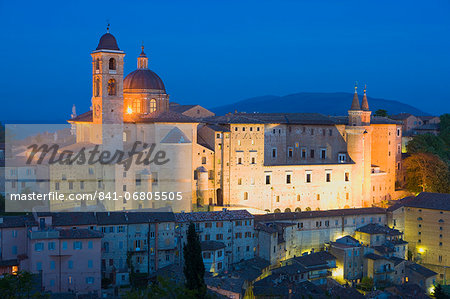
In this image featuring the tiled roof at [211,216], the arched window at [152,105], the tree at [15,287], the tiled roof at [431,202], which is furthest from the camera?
the arched window at [152,105]

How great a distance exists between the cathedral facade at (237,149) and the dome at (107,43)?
0.06 meters

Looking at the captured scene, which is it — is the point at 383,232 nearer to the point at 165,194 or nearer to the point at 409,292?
the point at 409,292

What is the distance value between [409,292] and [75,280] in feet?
58.5

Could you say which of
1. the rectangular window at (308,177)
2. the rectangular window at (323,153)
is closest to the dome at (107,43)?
the rectangular window at (308,177)

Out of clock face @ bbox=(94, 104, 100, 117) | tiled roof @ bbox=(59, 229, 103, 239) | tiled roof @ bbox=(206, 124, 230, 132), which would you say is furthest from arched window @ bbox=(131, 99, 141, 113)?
tiled roof @ bbox=(59, 229, 103, 239)

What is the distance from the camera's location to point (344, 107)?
154 m

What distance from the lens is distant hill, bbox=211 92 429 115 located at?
501 feet

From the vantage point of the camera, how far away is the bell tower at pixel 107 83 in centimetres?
3994

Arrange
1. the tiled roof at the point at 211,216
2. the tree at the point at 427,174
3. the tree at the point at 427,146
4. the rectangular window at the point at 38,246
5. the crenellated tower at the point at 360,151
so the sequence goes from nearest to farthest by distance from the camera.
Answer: the rectangular window at the point at 38,246 → the tiled roof at the point at 211,216 → the crenellated tower at the point at 360,151 → the tree at the point at 427,174 → the tree at the point at 427,146

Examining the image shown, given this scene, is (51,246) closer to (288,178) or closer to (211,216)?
(211,216)

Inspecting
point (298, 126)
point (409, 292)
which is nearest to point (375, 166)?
point (298, 126)

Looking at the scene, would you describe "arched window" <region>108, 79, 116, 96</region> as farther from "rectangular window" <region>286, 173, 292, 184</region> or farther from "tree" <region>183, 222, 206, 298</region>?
"tree" <region>183, 222, 206, 298</region>

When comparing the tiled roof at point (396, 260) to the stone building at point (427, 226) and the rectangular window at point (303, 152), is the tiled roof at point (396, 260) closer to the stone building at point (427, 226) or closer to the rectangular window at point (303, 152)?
the stone building at point (427, 226)

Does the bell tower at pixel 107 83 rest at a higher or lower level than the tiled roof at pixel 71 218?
higher
